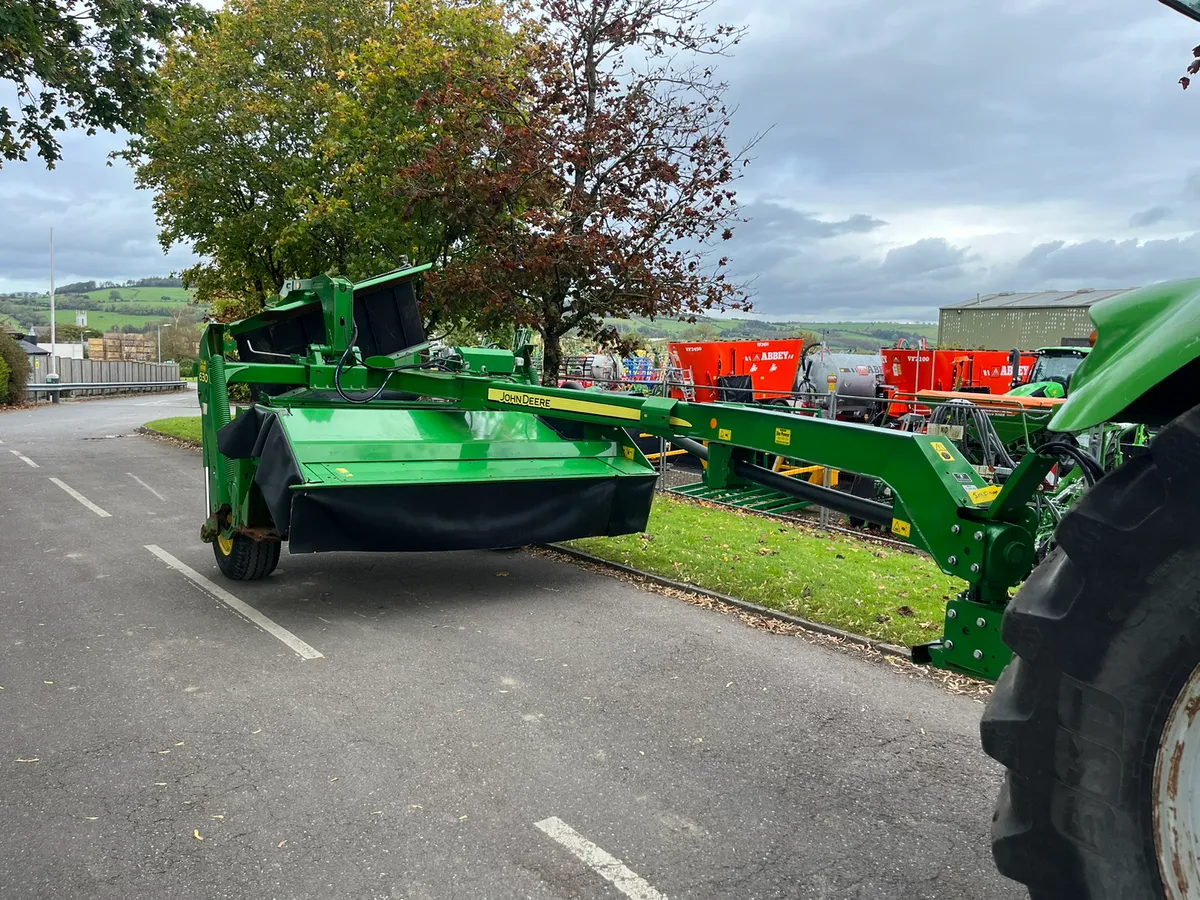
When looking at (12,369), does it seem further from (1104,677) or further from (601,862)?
(1104,677)

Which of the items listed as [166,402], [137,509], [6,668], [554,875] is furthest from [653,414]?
[166,402]

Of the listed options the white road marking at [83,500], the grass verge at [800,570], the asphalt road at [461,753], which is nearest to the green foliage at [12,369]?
the white road marking at [83,500]

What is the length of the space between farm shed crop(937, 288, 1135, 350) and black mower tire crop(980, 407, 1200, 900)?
49.2 meters

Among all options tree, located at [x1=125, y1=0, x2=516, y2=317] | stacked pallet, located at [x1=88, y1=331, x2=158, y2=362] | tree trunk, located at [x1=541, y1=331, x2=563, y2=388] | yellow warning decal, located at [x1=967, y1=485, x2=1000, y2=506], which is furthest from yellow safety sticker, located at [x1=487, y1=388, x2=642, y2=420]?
stacked pallet, located at [x1=88, y1=331, x2=158, y2=362]

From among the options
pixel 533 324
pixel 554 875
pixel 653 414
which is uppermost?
pixel 533 324

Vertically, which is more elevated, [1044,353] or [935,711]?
[1044,353]

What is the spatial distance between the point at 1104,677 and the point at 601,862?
1.97m

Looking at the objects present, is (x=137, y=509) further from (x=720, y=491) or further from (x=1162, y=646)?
(x=1162, y=646)

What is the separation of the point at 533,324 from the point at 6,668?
6.97 m

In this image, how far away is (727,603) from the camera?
21.5ft

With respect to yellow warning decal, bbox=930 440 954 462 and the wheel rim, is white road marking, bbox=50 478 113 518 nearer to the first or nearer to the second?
yellow warning decal, bbox=930 440 954 462

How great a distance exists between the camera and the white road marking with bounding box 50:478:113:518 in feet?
33.3

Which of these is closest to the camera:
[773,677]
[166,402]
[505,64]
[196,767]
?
[196,767]

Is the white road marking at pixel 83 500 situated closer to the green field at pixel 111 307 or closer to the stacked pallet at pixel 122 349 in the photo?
the stacked pallet at pixel 122 349
